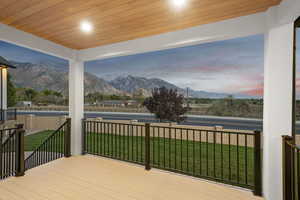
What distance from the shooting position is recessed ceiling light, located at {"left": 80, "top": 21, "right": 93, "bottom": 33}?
8.44 feet

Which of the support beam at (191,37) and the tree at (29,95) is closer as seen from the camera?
the support beam at (191,37)

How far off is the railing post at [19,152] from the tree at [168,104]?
6.73 metres

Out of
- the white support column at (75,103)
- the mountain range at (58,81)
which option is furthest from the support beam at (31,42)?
the mountain range at (58,81)

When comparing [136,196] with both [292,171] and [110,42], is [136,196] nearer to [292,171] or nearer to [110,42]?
[292,171]

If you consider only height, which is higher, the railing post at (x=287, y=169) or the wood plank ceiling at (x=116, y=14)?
the wood plank ceiling at (x=116, y=14)

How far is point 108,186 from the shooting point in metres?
2.57

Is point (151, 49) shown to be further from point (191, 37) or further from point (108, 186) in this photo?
point (108, 186)

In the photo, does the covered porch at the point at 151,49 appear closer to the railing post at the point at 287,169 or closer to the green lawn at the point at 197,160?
the railing post at the point at 287,169

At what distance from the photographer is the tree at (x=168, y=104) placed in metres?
9.07

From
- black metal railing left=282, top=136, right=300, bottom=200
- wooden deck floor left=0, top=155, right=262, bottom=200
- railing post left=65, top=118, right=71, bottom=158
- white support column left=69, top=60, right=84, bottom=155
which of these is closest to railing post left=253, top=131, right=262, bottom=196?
wooden deck floor left=0, top=155, right=262, bottom=200

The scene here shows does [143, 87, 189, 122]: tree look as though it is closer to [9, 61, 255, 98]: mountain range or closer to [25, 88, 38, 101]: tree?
[9, 61, 255, 98]: mountain range

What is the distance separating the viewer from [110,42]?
3461 millimetres

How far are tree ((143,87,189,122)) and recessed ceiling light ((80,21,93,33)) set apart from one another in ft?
21.3

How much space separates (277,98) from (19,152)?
4.15 meters
